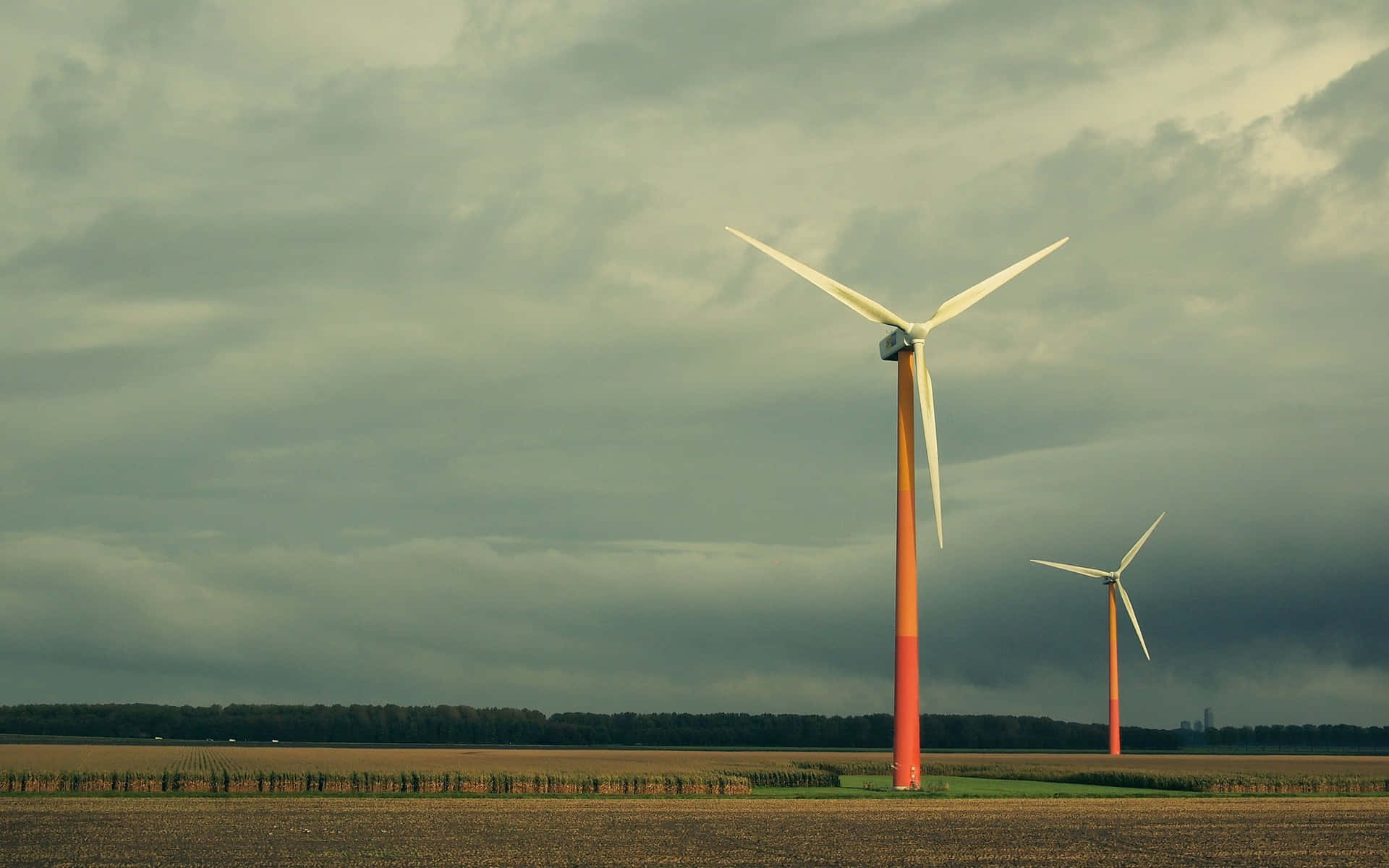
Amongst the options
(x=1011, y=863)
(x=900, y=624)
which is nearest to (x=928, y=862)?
(x=1011, y=863)

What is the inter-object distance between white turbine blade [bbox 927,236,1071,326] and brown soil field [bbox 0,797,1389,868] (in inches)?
1054

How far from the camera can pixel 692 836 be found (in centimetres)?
4591

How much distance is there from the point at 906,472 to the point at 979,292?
40.7 feet

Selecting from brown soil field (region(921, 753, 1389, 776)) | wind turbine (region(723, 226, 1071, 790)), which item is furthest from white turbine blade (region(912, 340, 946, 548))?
brown soil field (region(921, 753, 1389, 776))

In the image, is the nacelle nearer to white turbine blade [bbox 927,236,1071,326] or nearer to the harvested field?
white turbine blade [bbox 927,236,1071,326]

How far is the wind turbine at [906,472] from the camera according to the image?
70.4 metres

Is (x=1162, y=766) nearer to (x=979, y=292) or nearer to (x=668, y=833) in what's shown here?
(x=979, y=292)

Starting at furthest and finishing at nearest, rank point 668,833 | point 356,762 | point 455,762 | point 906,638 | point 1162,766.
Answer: point 1162,766, point 455,762, point 356,762, point 906,638, point 668,833

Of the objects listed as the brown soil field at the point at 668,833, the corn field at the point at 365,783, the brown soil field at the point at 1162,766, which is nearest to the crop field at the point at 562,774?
the corn field at the point at 365,783

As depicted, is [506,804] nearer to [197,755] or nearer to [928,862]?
[928,862]

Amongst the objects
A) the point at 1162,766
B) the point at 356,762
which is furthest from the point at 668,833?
the point at 1162,766

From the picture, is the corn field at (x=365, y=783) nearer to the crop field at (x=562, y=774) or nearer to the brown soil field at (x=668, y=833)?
the crop field at (x=562, y=774)

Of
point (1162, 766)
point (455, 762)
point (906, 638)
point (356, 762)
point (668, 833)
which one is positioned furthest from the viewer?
point (1162, 766)

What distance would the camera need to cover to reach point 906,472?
240 ft
